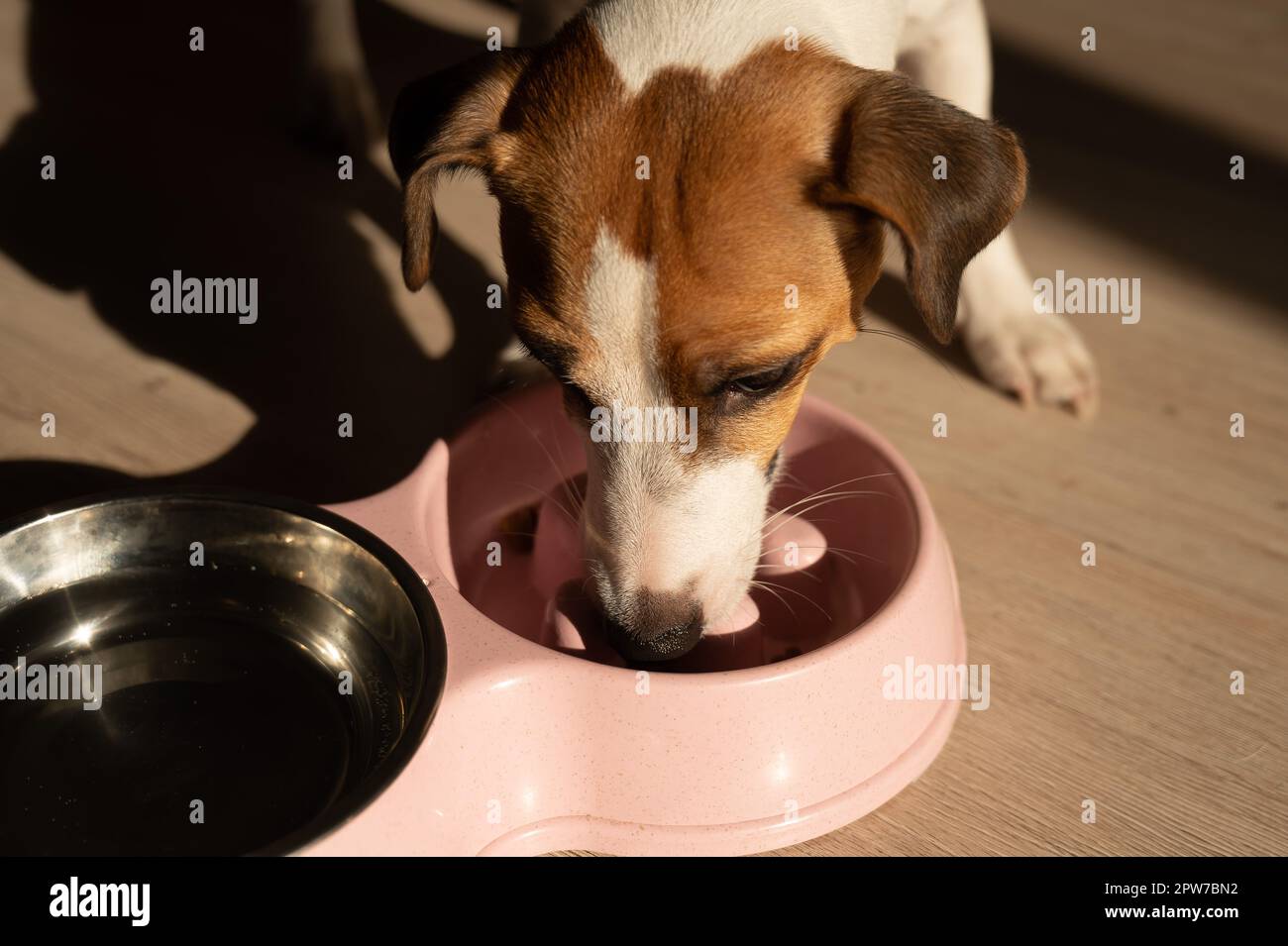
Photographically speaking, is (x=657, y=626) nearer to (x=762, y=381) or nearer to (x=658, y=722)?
(x=658, y=722)

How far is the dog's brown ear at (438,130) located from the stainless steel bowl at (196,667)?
0.40 metres

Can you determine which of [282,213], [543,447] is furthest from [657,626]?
[282,213]

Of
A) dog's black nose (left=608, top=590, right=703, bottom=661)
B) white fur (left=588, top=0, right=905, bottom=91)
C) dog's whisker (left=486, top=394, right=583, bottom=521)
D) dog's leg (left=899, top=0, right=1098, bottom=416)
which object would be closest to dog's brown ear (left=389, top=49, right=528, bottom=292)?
white fur (left=588, top=0, right=905, bottom=91)

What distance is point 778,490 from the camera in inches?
83.7

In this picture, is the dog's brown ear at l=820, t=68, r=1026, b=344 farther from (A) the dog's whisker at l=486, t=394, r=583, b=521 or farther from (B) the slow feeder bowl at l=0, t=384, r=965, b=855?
(A) the dog's whisker at l=486, t=394, r=583, b=521

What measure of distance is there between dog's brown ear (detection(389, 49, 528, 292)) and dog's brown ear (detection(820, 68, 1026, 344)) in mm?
443

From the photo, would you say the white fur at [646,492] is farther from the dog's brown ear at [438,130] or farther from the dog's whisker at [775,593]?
the dog's brown ear at [438,130]

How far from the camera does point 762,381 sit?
5.28 feet

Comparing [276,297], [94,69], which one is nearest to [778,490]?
[276,297]

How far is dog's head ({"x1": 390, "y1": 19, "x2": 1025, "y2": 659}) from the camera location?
1.52 meters

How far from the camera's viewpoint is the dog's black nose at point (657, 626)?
5.39 ft

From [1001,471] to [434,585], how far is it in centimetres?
114

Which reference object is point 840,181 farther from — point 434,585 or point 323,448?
point 323,448

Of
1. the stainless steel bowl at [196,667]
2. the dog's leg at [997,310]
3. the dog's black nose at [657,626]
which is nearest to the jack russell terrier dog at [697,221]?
the dog's black nose at [657,626]
